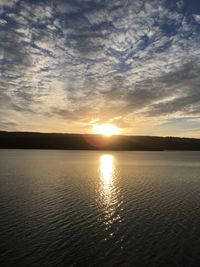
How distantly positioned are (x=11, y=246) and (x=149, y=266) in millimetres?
11708

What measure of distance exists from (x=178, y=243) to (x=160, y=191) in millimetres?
27234

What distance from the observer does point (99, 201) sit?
41906 mm

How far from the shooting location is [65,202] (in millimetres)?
40000

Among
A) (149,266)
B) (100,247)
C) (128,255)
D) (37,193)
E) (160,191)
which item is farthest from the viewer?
(160,191)

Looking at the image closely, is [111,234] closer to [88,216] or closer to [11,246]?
[88,216]

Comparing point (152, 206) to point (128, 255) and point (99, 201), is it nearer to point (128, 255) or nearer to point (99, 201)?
point (99, 201)

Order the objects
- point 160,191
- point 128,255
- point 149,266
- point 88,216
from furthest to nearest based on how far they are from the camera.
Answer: point 160,191 < point 88,216 < point 128,255 < point 149,266

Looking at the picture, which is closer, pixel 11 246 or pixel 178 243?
pixel 11 246

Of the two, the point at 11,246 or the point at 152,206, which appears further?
the point at 152,206

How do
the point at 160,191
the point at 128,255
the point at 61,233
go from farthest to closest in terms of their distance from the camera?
the point at 160,191, the point at 61,233, the point at 128,255

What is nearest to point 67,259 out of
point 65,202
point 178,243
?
point 178,243

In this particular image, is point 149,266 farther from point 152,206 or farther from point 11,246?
point 152,206

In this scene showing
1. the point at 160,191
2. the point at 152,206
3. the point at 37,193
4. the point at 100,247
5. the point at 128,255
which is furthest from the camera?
the point at 160,191

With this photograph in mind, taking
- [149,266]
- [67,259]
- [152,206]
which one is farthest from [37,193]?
[149,266]
